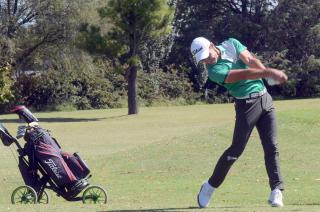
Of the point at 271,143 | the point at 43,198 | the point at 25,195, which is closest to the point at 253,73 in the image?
the point at 271,143

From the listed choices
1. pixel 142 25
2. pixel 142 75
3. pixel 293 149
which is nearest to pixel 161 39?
pixel 142 75

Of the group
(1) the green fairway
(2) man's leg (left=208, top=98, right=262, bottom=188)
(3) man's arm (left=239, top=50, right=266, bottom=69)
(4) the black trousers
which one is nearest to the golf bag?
(1) the green fairway

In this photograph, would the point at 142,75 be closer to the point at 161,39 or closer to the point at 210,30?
the point at 161,39

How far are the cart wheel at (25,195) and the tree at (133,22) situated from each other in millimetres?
27503

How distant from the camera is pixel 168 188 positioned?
14.3 meters

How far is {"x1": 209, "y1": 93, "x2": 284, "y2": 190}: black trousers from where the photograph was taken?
8.83 meters

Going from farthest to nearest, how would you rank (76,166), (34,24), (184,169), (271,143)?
(34,24)
(184,169)
(76,166)
(271,143)

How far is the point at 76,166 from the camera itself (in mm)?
11320

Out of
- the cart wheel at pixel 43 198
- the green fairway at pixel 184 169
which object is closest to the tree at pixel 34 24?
the green fairway at pixel 184 169

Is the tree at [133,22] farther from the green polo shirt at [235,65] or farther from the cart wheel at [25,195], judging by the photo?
the green polo shirt at [235,65]

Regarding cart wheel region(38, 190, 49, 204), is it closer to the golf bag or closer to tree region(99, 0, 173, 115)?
the golf bag

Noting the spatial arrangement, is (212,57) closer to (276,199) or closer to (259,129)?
(259,129)

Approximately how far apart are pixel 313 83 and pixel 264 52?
3784 mm

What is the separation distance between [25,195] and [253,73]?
13.8 feet
